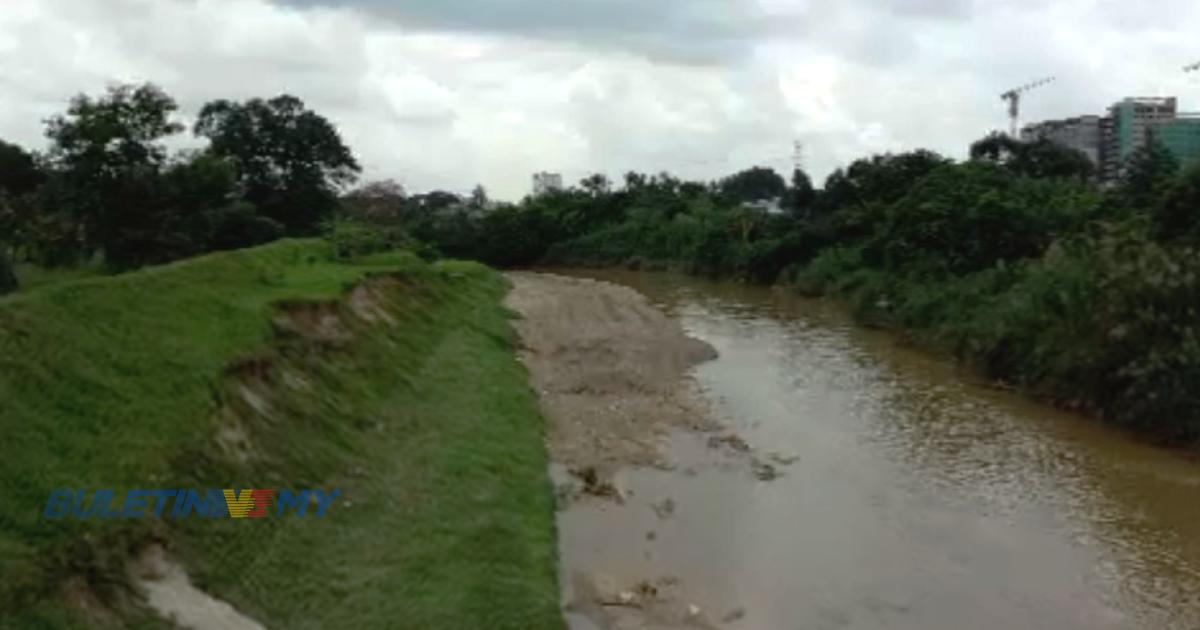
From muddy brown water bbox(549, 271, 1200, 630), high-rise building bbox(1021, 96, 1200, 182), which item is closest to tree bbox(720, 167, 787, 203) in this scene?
high-rise building bbox(1021, 96, 1200, 182)

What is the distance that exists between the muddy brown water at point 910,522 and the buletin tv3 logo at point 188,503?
9.03 feet

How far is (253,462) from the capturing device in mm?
11328

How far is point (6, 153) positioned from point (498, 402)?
132 feet

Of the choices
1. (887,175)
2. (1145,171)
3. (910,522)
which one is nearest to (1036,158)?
(887,175)

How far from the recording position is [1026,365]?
2422 cm

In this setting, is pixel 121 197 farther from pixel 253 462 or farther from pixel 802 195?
pixel 802 195

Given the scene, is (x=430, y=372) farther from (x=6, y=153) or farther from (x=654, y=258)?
(x=654, y=258)

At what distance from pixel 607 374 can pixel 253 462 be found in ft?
49.1

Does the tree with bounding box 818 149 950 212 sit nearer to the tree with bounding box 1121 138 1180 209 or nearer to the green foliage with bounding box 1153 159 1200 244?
the tree with bounding box 1121 138 1180 209

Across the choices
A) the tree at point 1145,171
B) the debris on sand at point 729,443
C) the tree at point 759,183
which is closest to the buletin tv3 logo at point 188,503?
the debris on sand at point 729,443

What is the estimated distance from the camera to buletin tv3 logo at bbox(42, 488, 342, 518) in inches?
324

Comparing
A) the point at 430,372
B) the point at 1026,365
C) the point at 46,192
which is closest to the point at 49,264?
the point at 46,192

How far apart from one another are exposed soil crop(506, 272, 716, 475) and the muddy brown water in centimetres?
81

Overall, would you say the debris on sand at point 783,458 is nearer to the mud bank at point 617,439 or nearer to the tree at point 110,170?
the mud bank at point 617,439
